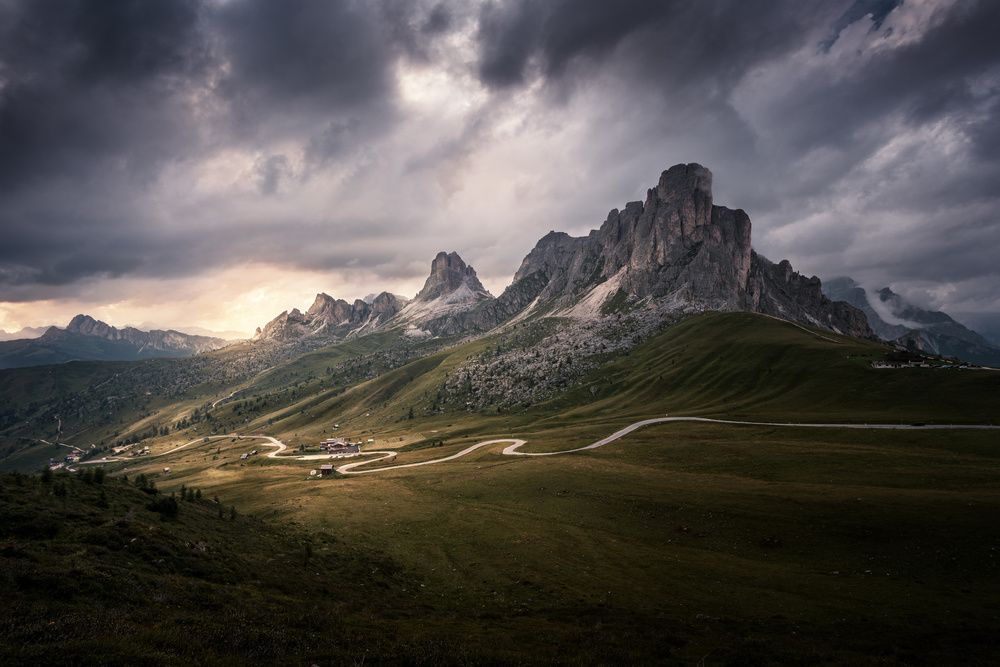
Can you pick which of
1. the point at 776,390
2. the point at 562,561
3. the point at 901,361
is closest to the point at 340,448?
the point at 562,561

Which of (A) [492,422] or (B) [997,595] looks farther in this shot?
(A) [492,422]

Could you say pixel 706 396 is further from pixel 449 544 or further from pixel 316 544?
pixel 316 544

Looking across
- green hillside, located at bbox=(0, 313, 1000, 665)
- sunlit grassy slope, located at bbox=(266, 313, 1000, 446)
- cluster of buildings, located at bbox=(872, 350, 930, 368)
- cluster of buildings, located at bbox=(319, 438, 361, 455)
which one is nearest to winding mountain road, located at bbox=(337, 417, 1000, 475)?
sunlit grassy slope, located at bbox=(266, 313, 1000, 446)

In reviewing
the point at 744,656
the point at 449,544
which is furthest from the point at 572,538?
the point at 744,656

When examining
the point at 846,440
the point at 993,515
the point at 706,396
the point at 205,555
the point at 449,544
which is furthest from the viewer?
the point at 706,396

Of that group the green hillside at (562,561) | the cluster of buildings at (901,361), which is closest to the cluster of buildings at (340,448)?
the green hillside at (562,561)

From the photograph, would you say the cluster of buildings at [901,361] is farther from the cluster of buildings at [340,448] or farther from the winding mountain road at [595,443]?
the cluster of buildings at [340,448]

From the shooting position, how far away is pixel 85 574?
1998 centimetres

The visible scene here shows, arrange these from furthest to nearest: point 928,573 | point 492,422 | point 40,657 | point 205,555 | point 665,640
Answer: point 492,422, point 928,573, point 205,555, point 665,640, point 40,657

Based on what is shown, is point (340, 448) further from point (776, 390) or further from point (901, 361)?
point (901, 361)

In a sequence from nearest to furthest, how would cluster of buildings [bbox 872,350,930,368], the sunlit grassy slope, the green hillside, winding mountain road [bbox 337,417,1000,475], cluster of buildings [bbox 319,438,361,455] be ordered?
the green hillside, winding mountain road [bbox 337,417,1000,475], the sunlit grassy slope, cluster of buildings [bbox 872,350,930,368], cluster of buildings [bbox 319,438,361,455]

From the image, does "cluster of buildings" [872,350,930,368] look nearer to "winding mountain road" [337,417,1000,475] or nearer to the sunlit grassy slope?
the sunlit grassy slope

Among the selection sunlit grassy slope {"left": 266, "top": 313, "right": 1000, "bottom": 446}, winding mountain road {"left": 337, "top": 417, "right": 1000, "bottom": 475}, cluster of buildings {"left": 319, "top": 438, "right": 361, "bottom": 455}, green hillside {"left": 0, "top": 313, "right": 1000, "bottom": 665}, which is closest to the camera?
green hillside {"left": 0, "top": 313, "right": 1000, "bottom": 665}

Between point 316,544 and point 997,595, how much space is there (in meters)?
60.0
